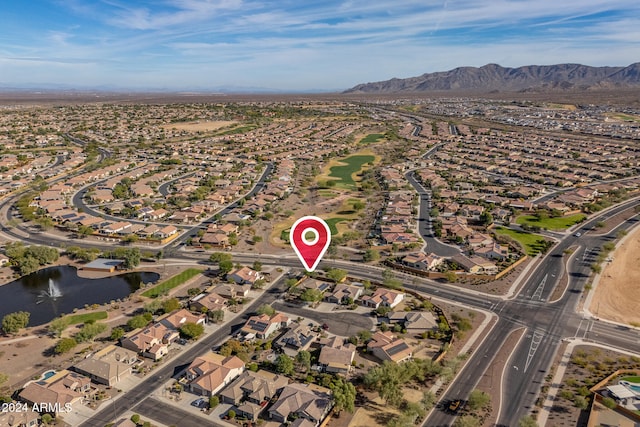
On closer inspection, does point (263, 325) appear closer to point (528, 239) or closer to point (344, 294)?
point (344, 294)

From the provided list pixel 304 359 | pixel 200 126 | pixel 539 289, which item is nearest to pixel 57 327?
pixel 304 359

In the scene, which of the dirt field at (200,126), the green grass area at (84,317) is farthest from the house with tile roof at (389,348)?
the dirt field at (200,126)

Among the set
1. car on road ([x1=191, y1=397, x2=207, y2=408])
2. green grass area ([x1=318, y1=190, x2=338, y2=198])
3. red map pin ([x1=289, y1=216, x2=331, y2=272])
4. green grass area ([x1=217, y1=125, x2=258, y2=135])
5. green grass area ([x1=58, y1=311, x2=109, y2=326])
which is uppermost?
green grass area ([x1=217, y1=125, x2=258, y2=135])

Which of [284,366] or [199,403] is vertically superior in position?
[284,366]

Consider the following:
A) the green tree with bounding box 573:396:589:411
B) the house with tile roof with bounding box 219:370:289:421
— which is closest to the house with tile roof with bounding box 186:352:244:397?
the house with tile roof with bounding box 219:370:289:421

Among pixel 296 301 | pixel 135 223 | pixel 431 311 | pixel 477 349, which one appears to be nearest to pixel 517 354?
pixel 477 349

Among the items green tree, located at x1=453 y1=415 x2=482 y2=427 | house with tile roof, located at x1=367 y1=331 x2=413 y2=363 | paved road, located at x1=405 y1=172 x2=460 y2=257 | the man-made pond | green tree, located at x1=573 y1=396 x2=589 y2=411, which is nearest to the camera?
green tree, located at x1=453 y1=415 x2=482 y2=427

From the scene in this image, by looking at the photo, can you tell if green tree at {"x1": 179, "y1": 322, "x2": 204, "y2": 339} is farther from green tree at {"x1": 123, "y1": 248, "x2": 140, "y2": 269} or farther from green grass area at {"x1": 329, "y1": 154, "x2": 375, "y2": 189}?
green grass area at {"x1": 329, "y1": 154, "x2": 375, "y2": 189}
